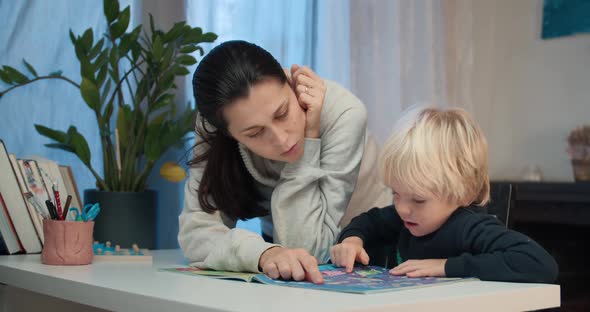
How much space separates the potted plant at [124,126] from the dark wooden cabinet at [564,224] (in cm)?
112

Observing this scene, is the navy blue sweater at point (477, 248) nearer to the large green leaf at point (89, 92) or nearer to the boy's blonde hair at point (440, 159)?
the boy's blonde hair at point (440, 159)

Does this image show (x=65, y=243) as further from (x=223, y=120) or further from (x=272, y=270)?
(x=272, y=270)

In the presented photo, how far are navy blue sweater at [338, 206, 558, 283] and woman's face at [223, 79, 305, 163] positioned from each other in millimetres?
186

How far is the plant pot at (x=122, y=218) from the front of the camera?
65.5 inches

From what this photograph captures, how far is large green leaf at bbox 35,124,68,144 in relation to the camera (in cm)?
163

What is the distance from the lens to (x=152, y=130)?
173cm

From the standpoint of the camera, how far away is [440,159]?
105 centimetres

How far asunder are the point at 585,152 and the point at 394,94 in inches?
30.5

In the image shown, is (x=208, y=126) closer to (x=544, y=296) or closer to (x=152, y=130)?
(x=152, y=130)

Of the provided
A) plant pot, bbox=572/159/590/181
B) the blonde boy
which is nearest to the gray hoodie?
the blonde boy

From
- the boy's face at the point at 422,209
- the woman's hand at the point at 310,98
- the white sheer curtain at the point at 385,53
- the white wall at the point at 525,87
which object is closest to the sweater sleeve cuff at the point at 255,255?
the boy's face at the point at 422,209

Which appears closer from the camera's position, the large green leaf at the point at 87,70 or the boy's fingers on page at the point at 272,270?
the boy's fingers on page at the point at 272,270

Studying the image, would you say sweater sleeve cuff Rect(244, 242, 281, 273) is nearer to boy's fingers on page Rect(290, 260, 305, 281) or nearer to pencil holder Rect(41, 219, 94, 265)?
boy's fingers on page Rect(290, 260, 305, 281)

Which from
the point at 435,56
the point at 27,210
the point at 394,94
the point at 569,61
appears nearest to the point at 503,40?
the point at 569,61
